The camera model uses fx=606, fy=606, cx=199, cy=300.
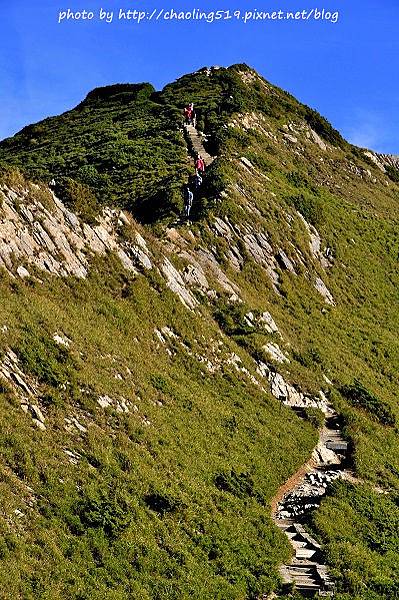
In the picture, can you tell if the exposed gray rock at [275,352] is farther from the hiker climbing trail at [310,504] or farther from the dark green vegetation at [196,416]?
the hiker climbing trail at [310,504]

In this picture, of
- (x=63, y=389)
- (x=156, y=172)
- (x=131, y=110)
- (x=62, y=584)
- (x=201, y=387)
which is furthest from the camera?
(x=131, y=110)

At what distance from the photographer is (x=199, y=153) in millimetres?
65812

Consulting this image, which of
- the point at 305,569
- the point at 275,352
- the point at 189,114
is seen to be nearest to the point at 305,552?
the point at 305,569

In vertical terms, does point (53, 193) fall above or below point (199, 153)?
below

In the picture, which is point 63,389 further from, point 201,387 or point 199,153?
point 199,153

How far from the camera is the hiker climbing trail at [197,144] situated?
63.0m

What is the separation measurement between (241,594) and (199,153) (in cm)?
5324

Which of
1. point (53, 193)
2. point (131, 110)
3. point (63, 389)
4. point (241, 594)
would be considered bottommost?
point (241, 594)

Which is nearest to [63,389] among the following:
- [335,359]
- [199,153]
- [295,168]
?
[335,359]

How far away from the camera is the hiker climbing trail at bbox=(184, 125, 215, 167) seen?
63031 mm

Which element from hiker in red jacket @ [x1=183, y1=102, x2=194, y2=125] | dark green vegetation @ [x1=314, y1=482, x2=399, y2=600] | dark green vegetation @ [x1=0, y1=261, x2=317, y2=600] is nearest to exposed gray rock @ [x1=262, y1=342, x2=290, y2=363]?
dark green vegetation @ [x1=0, y1=261, x2=317, y2=600]

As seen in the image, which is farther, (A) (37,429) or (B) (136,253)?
(B) (136,253)

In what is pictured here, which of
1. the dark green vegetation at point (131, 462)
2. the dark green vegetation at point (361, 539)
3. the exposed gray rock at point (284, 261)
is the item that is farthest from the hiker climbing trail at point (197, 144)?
the dark green vegetation at point (361, 539)

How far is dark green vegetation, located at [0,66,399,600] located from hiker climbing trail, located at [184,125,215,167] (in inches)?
111
